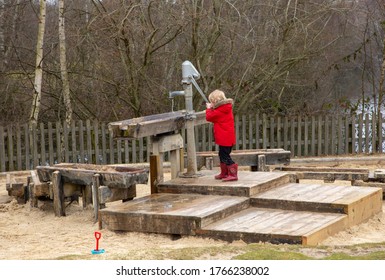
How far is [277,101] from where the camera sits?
19.2 meters

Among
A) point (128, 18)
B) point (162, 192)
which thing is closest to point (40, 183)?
point (162, 192)

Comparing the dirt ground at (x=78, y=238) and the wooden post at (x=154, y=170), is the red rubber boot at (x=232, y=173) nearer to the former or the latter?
the wooden post at (x=154, y=170)

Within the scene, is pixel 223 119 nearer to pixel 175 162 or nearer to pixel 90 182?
pixel 175 162

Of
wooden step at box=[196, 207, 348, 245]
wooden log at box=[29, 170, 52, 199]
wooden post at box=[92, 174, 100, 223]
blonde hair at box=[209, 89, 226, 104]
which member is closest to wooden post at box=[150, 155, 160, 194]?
wooden post at box=[92, 174, 100, 223]

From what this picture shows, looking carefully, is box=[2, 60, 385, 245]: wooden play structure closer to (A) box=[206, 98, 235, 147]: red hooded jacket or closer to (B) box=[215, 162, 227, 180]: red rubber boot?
(B) box=[215, 162, 227, 180]: red rubber boot

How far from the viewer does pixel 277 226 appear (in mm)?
8266

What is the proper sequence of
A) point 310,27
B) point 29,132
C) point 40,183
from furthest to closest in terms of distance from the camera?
1. point 310,27
2. point 29,132
3. point 40,183

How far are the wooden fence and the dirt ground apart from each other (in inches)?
177

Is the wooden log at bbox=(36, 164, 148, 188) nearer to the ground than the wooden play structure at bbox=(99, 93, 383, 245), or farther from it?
farther from it

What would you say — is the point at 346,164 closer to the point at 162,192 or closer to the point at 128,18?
the point at 128,18

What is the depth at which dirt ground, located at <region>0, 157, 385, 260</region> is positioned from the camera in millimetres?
7488

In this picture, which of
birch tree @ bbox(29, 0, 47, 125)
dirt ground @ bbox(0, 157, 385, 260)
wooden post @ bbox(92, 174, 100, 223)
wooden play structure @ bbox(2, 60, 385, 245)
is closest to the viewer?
dirt ground @ bbox(0, 157, 385, 260)

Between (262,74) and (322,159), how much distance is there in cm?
297

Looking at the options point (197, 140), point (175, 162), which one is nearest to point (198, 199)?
point (175, 162)
